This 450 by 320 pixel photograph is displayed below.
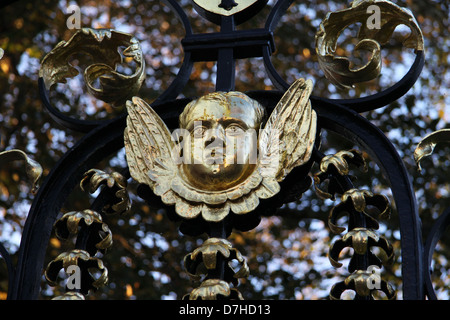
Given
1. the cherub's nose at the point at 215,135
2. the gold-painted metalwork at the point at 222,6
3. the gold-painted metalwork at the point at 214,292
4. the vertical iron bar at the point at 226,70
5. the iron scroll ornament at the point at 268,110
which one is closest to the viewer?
the gold-painted metalwork at the point at 214,292

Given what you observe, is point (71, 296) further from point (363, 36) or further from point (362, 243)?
point (363, 36)

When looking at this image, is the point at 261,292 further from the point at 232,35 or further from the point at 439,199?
the point at 232,35

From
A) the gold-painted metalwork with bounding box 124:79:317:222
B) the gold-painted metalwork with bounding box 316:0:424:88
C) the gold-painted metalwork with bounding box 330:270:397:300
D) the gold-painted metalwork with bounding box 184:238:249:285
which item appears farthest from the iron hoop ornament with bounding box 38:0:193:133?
A: the gold-painted metalwork with bounding box 330:270:397:300

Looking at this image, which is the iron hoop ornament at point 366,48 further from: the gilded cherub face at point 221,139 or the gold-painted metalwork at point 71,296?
the gold-painted metalwork at point 71,296

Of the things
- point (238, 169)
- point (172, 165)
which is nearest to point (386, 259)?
point (238, 169)

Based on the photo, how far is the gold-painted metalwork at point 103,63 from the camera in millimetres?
2730

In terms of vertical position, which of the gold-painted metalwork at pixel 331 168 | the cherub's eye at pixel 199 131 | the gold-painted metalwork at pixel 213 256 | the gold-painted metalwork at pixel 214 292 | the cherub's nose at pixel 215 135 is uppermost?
the cherub's eye at pixel 199 131

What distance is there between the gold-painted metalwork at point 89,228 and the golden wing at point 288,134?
1.48 feet

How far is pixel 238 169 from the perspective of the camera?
2.44 m

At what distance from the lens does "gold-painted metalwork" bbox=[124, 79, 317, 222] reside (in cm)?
244

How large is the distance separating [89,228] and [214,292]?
45cm

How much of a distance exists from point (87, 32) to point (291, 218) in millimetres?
3821

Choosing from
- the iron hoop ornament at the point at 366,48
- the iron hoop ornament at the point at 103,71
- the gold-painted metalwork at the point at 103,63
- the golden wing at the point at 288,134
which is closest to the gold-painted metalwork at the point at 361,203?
the golden wing at the point at 288,134

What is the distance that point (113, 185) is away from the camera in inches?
102
